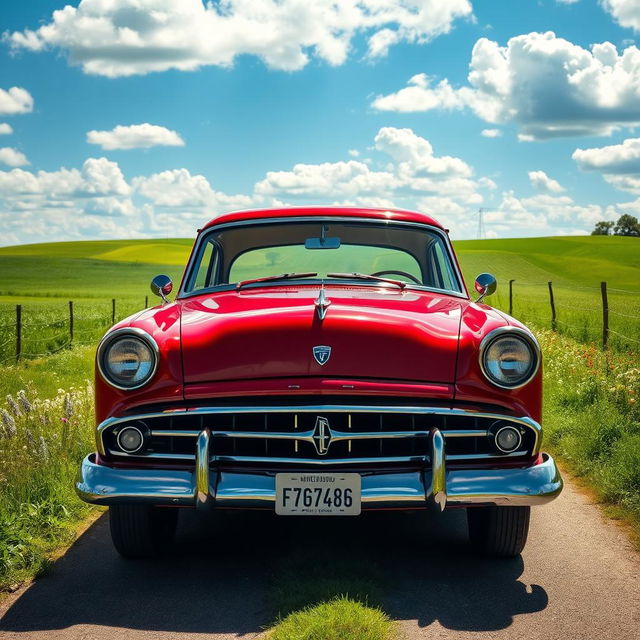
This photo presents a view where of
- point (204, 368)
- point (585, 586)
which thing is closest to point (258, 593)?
point (204, 368)

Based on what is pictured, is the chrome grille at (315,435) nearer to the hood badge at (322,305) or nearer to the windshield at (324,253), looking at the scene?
the hood badge at (322,305)

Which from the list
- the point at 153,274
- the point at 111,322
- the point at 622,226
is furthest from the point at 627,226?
the point at 111,322

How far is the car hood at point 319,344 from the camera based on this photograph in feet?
11.4

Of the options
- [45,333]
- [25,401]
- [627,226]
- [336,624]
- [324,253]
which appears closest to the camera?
[336,624]

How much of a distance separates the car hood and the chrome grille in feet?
0.55

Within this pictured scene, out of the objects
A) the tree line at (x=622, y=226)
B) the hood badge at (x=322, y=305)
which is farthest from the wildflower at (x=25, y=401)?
the tree line at (x=622, y=226)

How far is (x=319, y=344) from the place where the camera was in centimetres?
349

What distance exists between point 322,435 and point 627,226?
99552mm

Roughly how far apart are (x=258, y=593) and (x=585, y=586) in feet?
4.84

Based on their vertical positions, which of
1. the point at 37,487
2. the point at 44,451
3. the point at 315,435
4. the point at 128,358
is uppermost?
the point at 128,358

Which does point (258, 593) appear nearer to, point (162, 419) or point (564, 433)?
point (162, 419)

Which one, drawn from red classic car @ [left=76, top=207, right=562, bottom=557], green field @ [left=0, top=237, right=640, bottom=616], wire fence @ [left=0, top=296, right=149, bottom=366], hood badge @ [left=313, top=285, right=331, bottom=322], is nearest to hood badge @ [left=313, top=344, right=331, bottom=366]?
red classic car @ [left=76, top=207, right=562, bottom=557]

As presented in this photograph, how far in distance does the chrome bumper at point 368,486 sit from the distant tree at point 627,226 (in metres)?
97.0

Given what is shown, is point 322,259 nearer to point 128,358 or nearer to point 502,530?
point 128,358
